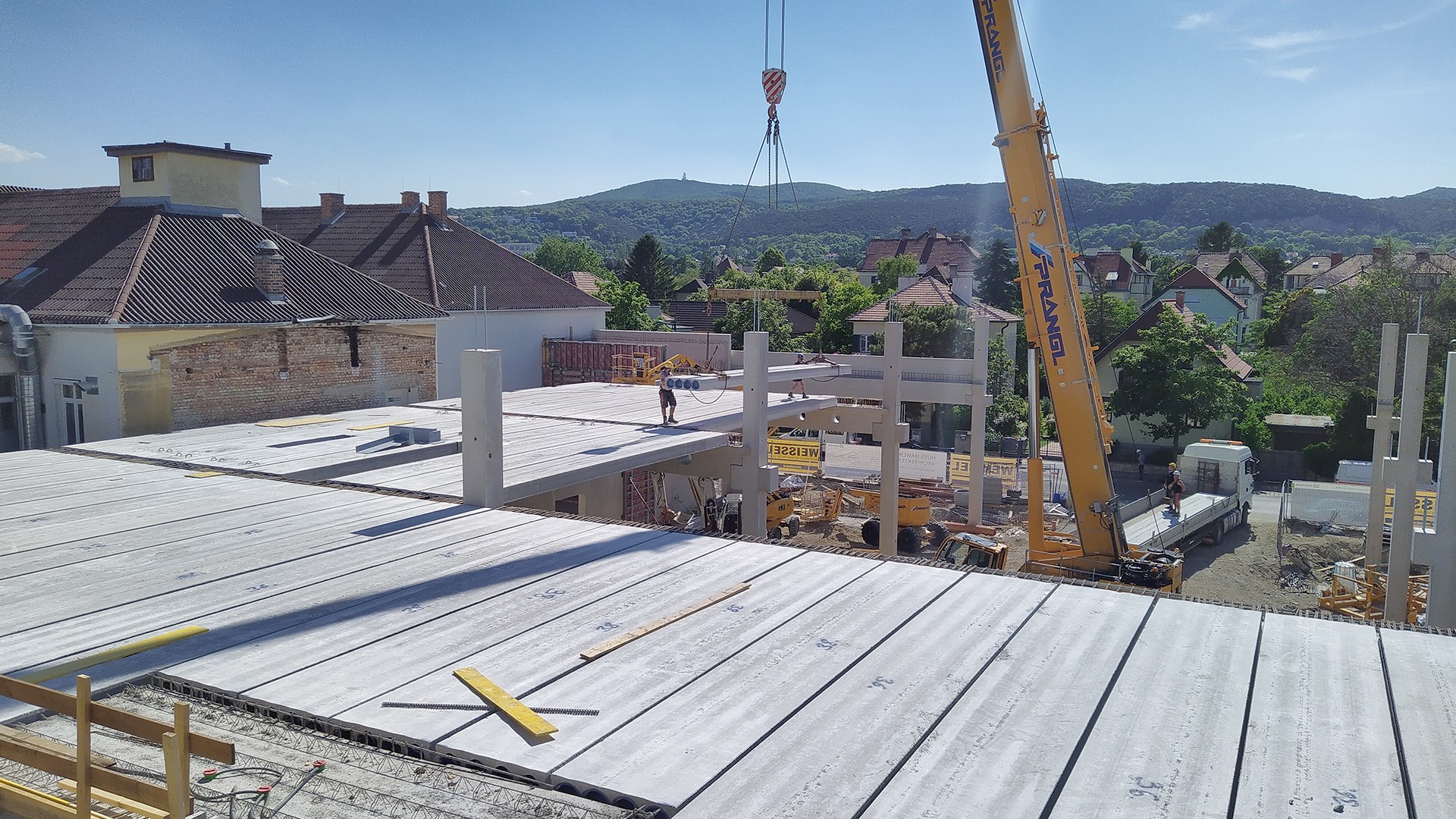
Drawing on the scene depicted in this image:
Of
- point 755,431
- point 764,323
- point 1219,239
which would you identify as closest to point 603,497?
point 755,431

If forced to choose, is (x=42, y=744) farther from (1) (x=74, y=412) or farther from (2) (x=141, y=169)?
(2) (x=141, y=169)

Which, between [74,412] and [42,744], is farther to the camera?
[74,412]

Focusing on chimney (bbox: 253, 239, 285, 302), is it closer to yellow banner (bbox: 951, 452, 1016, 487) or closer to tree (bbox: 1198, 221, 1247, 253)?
yellow banner (bbox: 951, 452, 1016, 487)

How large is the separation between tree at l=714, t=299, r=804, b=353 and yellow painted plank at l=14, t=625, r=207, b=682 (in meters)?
41.5

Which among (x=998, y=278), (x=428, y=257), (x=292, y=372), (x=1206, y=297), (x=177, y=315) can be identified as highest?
(x=998, y=278)

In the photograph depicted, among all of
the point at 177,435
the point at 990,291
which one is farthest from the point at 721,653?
the point at 990,291

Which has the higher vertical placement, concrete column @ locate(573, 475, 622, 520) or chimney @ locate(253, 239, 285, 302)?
chimney @ locate(253, 239, 285, 302)

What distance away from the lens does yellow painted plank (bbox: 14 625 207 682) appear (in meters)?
5.79

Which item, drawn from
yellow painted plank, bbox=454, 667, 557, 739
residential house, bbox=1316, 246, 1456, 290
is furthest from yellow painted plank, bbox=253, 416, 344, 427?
residential house, bbox=1316, 246, 1456, 290

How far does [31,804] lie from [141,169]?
806 inches

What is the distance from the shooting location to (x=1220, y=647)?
6531mm

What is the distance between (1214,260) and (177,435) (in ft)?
342

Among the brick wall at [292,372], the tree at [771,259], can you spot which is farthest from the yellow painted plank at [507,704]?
the tree at [771,259]

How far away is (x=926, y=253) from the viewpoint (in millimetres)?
93812
